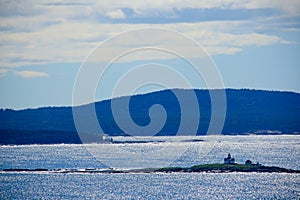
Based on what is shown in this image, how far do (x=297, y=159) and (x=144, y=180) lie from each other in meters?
55.9

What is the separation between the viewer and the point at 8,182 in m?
118

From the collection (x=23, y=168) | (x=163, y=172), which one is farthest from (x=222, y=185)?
(x=23, y=168)

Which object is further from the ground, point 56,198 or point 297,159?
point 297,159

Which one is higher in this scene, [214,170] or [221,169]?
[221,169]

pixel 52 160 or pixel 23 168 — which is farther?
pixel 52 160

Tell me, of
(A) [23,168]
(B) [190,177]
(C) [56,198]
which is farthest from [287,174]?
(A) [23,168]

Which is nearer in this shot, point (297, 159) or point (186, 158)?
point (297, 159)

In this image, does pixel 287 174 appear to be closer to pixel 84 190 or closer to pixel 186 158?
pixel 84 190

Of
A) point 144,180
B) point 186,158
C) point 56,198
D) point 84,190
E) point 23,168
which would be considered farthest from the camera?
point 186,158

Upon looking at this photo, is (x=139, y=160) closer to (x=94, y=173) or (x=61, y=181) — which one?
(x=94, y=173)

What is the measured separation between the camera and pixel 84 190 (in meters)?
105

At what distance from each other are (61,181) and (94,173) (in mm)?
13715

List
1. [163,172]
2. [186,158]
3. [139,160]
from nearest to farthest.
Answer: [163,172] → [139,160] → [186,158]

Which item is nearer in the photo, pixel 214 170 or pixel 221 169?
pixel 214 170
